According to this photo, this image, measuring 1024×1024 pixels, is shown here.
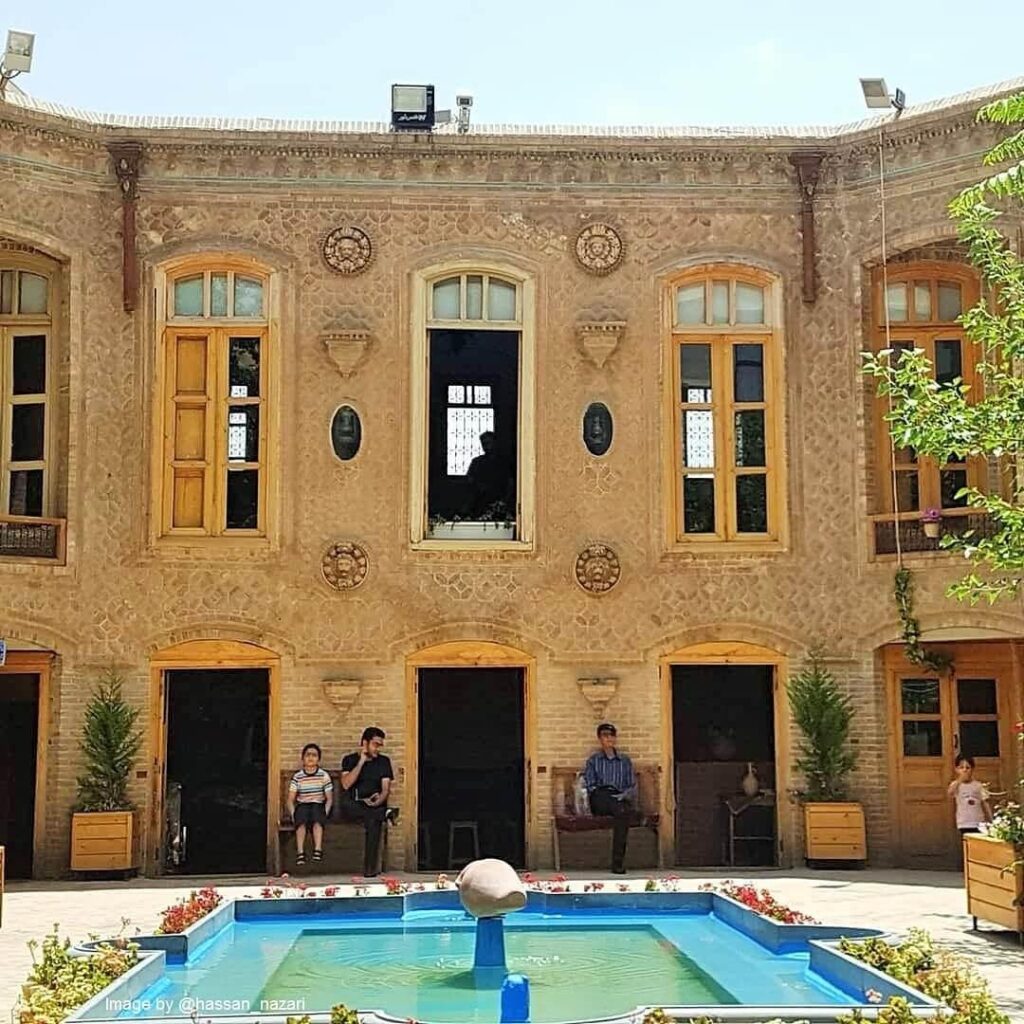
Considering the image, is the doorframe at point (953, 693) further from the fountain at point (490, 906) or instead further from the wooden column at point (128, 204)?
the wooden column at point (128, 204)

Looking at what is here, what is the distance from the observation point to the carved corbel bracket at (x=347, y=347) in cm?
1695

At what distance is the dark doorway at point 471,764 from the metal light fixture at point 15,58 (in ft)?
24.6

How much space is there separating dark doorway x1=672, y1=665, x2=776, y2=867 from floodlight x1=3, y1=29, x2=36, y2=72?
923cm

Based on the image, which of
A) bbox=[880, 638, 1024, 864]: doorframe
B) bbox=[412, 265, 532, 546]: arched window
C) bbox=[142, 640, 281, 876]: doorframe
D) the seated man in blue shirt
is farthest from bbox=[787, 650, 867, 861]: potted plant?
bbox=[142, 640, 281, 876]: doorframe

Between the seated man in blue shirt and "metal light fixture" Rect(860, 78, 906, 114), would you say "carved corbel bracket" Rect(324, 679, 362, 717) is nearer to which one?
the seated man in blue shirt

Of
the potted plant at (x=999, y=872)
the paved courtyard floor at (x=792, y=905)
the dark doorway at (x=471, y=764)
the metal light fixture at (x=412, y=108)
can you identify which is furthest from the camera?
the metal light fixture at (x=412, y=108)

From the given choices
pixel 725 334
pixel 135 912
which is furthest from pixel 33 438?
pixel 725 334

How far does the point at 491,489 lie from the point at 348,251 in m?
2.94

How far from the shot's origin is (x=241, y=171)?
1723 cm

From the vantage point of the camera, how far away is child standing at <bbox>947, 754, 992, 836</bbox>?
15922mm

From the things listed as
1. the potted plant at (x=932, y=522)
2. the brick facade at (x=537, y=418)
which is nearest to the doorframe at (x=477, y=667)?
the brick facade at (x=537, y=418)

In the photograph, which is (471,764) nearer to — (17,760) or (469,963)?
(17,760)

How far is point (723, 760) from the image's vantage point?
17.3m

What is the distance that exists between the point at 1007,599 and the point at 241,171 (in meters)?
9.02
